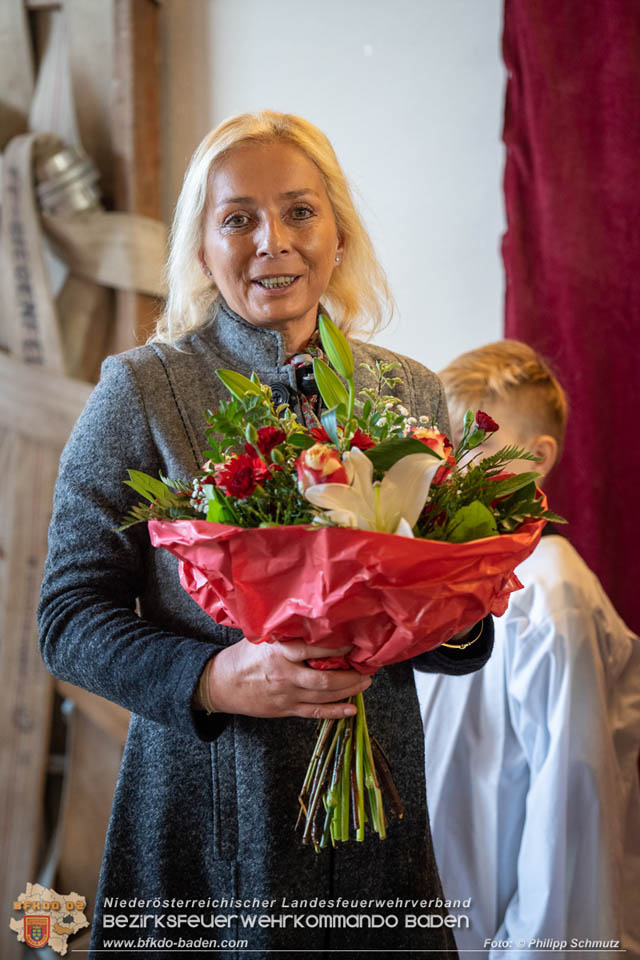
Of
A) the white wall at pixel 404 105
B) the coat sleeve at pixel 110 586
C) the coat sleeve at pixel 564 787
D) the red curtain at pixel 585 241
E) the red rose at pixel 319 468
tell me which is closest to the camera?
the red rose at pixel 319 468

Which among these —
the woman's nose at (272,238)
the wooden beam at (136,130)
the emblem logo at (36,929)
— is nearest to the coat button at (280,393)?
the woman's nose at (272,238)

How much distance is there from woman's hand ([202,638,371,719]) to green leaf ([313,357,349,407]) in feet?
0.76

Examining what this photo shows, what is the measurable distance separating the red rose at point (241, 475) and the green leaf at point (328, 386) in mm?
114

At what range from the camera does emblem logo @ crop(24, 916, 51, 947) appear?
148cm

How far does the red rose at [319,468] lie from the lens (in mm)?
686

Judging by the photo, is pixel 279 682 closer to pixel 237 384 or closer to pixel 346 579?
pixel 346 579

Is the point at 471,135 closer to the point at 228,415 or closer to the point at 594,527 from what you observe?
the point at 594,527

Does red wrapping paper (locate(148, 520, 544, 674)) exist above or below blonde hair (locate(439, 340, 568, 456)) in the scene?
above

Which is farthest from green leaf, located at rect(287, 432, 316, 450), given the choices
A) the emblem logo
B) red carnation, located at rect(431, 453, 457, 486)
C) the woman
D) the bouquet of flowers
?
the emblem logo

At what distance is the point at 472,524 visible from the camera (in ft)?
2.48

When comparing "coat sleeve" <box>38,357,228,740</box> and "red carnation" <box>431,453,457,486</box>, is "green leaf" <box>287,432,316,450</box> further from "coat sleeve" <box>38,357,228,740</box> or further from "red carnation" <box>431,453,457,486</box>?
"coat sleeve" <box>38,357,228,740</box>

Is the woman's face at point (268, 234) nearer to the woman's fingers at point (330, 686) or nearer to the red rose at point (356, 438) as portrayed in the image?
the red rose at point (356, 438)

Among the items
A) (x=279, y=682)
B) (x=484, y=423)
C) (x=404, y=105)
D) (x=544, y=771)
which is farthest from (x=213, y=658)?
(x=404, y=105)

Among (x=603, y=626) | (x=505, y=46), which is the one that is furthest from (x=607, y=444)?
(x=505, y=46)
